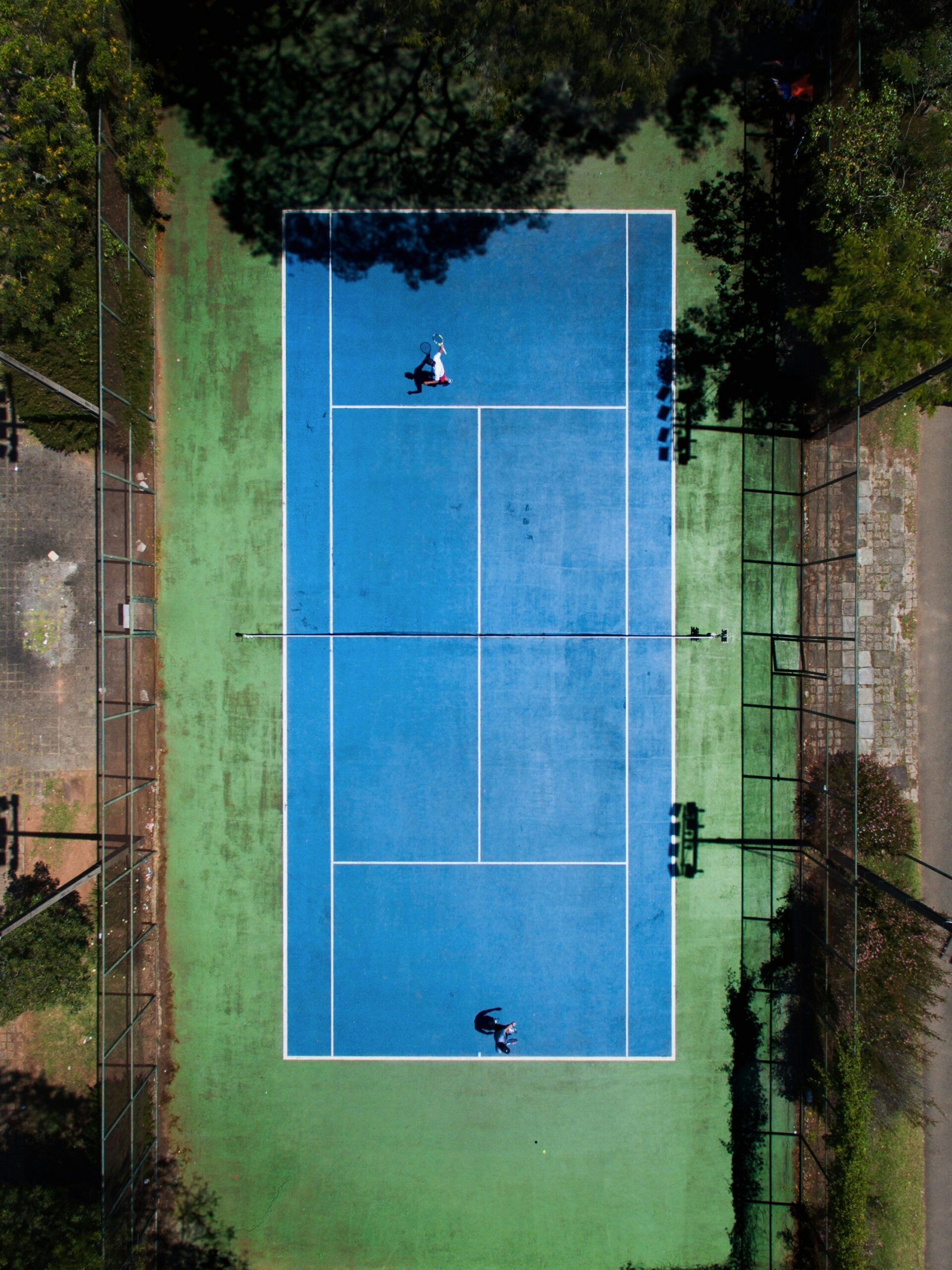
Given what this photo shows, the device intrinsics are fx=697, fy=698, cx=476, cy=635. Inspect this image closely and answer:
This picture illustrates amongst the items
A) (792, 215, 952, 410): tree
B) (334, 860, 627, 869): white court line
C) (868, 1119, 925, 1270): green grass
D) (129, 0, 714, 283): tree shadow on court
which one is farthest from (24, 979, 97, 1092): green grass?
(792, 215, 952, 410): tree

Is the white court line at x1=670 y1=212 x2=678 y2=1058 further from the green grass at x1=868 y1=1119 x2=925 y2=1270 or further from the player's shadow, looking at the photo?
the green grass at x1=868 y1=1119 x2=925 y2=1270

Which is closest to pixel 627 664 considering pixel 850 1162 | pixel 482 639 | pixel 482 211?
pixel 482 639

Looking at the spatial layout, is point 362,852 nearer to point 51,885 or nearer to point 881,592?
point 51,885

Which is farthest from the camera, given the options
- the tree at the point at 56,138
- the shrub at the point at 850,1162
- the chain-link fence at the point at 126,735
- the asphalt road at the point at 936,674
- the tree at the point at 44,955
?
the asphalt road at the point at 936,674

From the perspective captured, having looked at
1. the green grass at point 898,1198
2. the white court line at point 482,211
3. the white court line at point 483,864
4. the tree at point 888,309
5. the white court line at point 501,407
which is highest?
the white court line at point 482,211

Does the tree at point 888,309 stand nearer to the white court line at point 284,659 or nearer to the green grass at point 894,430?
the green grass at point 894,430

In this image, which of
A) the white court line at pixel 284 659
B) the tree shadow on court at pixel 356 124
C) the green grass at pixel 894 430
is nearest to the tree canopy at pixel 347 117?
the tree shadow on court at pixel 356 124
